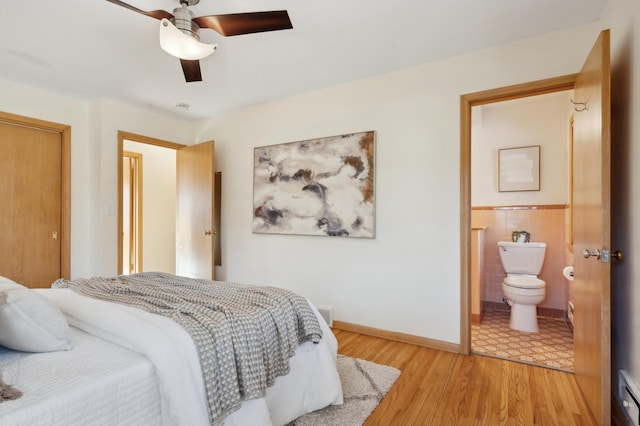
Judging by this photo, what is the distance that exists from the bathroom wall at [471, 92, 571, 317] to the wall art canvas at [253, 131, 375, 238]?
5.76 feet

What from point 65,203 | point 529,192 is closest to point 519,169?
point 529,192

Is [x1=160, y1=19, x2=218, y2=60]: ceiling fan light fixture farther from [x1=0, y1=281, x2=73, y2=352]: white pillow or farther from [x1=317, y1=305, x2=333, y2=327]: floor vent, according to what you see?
[x1=317, y1=305, x2=333, y2=327]: floor vent

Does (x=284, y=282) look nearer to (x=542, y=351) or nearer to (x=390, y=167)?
(x=390, y=167)

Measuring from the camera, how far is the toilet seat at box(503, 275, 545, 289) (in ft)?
10.5

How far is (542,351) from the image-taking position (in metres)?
2.71

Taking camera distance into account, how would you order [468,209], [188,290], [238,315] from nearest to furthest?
[238,315], [188,290], [468,209]

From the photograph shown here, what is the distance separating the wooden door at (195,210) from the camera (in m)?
3.90

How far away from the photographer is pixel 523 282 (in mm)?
3287

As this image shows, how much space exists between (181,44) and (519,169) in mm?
3765

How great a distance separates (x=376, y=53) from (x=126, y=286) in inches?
95.4

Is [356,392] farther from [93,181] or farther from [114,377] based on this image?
[93,181]

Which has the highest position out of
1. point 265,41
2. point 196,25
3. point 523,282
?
point 265,41

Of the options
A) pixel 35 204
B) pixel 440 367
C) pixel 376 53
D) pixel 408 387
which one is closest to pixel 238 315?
pixel 408 387

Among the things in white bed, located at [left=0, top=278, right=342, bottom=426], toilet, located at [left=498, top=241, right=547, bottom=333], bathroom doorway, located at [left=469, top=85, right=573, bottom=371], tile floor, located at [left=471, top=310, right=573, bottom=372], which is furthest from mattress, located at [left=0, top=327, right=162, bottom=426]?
toilet, located at [left=498, top=241, right=547, bottom=333]
